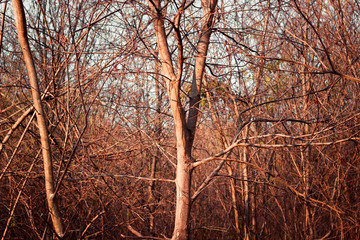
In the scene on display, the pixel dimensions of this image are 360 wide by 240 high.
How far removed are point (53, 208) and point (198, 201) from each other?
12.6ft

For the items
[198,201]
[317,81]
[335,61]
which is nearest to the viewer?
[335,61]

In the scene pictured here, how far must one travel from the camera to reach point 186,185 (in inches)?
117

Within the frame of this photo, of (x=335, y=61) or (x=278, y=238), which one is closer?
(x=335, y=61)

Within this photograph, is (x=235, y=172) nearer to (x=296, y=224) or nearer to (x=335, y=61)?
(x=296, y=224)

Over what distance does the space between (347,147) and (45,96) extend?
430 cm

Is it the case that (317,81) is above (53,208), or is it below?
above

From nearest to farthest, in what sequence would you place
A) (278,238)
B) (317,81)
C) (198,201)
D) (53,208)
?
(53,208) < (317,81) < (278,238) < (198,201)

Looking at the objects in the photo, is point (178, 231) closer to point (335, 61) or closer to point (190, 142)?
point (190, 142)

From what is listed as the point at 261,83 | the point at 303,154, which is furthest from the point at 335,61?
the point at 303,154

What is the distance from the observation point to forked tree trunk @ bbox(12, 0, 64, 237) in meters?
2.65

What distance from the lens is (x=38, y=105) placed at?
2723 millimetres

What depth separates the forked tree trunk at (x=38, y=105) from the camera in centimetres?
265

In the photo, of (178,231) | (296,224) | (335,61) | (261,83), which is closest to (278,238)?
(296,224)

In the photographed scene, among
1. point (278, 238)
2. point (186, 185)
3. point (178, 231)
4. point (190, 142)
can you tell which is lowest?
point (278, 238)
